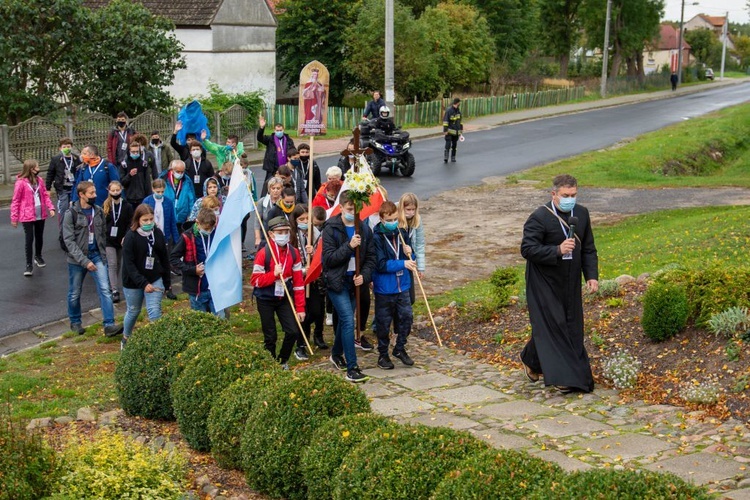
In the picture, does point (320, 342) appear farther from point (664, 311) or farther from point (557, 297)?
point (664, 311)

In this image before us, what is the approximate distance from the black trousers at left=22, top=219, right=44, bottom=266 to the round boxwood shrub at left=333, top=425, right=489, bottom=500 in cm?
1039

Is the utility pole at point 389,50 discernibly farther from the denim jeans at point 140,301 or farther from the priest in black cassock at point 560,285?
the priest in black cassock at point 560,285

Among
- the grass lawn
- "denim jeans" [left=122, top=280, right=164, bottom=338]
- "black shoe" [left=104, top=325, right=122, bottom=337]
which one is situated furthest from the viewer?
the grass lawn

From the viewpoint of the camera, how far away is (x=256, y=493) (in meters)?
7.01

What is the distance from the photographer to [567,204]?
898cm

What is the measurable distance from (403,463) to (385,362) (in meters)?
4.29

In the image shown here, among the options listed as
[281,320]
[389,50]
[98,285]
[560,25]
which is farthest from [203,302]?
[560,25]

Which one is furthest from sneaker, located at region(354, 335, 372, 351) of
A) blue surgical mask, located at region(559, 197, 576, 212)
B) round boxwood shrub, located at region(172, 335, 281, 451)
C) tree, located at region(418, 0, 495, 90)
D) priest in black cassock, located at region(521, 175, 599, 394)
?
tree, located at region(418, 0, 495, 90)

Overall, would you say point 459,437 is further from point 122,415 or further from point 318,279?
point 318,279

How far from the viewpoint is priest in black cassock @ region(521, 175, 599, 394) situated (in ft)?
29.2

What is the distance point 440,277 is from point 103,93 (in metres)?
16.5

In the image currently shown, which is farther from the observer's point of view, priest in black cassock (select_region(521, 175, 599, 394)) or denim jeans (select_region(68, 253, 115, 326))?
denim jeans (select_region(68, 253, 115, 326))

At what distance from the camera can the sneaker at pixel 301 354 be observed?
425 inches

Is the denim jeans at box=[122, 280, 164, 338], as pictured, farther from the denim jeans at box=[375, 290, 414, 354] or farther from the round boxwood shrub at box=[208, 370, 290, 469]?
the round boxwood shrub at box=[208, 370, 290, 469]
